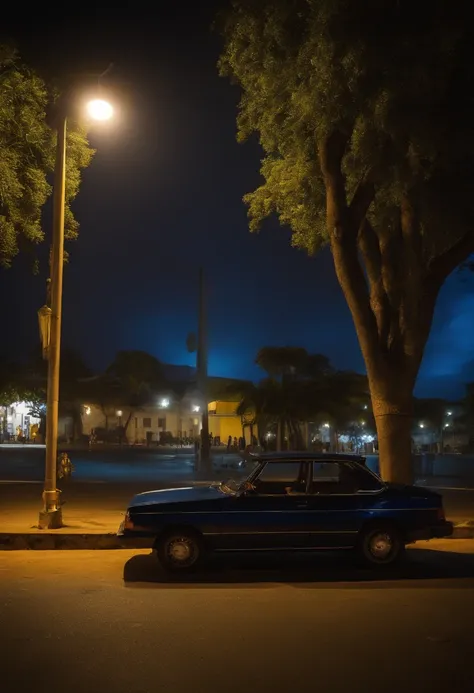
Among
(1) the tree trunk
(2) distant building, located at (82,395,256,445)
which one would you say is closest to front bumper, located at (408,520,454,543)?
(1) the tree trunk

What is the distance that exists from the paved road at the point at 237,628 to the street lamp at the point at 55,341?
262cm

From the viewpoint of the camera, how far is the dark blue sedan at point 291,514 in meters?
9.82

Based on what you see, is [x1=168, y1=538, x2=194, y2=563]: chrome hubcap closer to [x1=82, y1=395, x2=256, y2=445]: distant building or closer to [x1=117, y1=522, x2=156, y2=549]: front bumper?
[x1=117, y1=522, x2=156, y2=549]: front bumper

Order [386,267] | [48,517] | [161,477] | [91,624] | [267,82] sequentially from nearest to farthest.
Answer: [91,624] < [48,517] < [267,82] < [386,267] < [161,477]

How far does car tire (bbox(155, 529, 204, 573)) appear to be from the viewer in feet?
32.3

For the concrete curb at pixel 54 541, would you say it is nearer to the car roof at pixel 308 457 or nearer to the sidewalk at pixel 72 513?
the sidewalk at pixel 72 513

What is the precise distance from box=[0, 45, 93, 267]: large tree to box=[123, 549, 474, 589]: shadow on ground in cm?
763

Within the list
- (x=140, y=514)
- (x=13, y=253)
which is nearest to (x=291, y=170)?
(x=13, y=253)

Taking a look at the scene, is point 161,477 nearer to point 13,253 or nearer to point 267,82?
point 13,253

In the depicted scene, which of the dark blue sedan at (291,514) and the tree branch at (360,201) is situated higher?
the tree branch at (360,201)

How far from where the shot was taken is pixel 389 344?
49.2ft

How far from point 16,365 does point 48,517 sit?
60.2 meters

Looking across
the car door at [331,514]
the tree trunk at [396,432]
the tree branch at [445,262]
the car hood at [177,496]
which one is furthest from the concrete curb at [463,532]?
the car hood at [177,496]

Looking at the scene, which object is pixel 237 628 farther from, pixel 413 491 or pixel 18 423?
pixel 18 423
